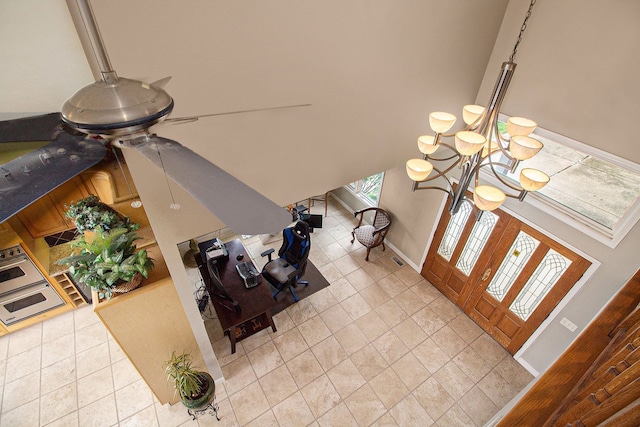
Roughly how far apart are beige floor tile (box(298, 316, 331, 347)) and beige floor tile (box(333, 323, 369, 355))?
18 cm

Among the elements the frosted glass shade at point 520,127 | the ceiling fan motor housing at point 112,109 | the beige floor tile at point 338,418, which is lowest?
the beige floor tile at point 338,418

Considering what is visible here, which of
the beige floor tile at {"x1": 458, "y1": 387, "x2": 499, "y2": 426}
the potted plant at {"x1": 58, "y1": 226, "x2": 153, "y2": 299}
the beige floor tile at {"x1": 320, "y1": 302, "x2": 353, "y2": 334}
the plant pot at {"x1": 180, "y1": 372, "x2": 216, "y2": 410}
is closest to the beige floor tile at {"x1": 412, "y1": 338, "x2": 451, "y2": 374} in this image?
the beige floor tile at {"x1": 458, "y1": 387, "x2": 499, "y2": 426}

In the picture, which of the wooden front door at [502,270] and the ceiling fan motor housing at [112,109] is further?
the wooden front door at [502,270]

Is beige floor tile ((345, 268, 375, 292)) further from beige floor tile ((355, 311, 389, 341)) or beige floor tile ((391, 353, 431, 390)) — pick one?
beige floor tile ((391, 353, 431, 390))

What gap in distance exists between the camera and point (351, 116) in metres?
2.94

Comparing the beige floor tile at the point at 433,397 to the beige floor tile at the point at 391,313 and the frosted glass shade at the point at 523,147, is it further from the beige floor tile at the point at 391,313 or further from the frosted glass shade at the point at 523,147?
the frosted glass shade at the point at 523,147

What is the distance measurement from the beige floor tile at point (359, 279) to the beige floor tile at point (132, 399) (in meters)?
3.24

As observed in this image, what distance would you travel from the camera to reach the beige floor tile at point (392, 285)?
516cm

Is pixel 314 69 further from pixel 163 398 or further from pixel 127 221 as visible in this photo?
pixel 163 398

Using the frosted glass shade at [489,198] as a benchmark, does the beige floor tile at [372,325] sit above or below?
below

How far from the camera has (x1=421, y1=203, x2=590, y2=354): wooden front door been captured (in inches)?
142

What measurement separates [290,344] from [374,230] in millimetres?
2520

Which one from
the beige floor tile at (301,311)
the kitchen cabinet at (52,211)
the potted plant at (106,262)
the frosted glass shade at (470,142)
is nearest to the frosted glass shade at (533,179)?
the frosted glass shade at (470,142)

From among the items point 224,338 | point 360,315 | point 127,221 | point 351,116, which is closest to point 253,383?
point 224,338
